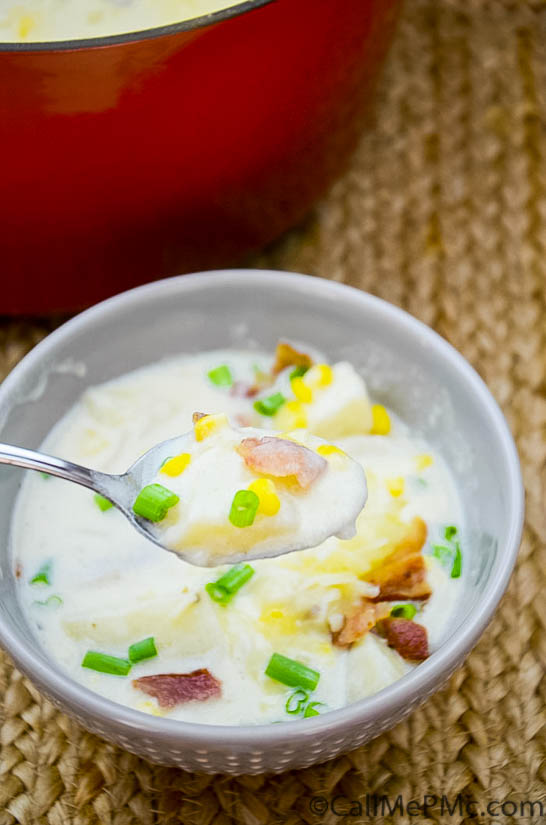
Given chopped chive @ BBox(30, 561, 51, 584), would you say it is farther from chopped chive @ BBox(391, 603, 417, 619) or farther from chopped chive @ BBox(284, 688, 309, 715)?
chopped chive @ BBox(391, 603, 417, 619)

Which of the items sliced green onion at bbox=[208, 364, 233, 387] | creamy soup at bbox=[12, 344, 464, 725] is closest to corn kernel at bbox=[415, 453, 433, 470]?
creamy soup at bbox=[12, 344, 464, 725]

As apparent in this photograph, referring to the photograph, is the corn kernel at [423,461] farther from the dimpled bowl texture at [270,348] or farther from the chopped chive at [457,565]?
the chopped chive at [457,565]

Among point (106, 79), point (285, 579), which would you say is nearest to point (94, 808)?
point (285, 579)

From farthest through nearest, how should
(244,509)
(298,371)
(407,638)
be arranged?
(298,371)
(407,638)
(244,509)

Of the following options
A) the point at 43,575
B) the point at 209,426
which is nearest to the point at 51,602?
the point at 43,575

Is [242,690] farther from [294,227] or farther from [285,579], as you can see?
[294,227]

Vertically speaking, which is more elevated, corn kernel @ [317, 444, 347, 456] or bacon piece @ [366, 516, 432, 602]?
corn kernel @ [317, 444, 347, 456]

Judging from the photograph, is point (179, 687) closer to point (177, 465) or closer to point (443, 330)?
point (177, 465)
